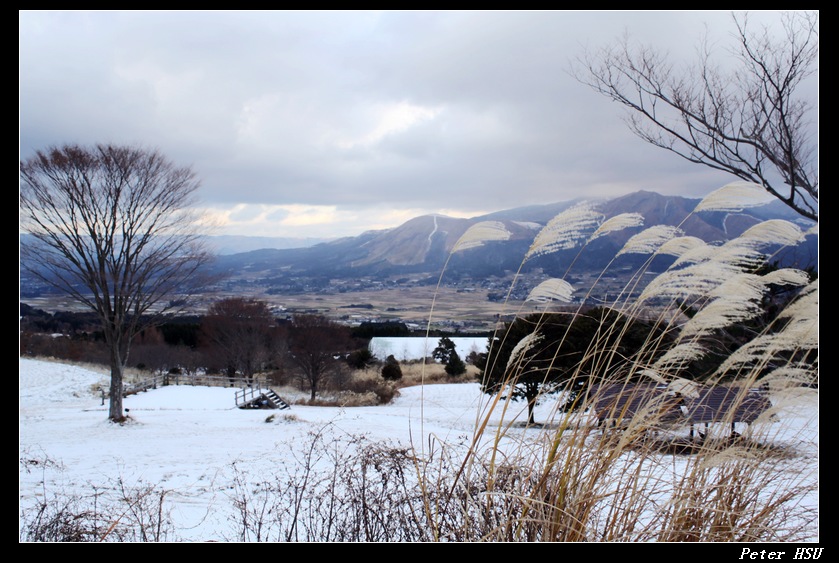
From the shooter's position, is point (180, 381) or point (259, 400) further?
point (180, 381)

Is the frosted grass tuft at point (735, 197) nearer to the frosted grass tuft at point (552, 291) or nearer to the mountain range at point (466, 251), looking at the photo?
the mountain range at point (466, 251)

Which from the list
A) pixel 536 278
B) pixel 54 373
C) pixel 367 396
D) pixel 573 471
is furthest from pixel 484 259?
pixel 54 373

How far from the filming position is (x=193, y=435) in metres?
5.34

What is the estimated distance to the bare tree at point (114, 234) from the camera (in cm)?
585

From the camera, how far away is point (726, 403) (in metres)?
1.82

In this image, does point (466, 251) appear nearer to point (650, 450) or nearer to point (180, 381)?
point (650, 450)

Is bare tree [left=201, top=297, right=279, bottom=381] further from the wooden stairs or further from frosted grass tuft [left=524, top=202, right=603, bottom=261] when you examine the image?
frosted grass tuft [left=524, top=202, right=603, bottom=261]

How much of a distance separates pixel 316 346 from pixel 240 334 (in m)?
1.54

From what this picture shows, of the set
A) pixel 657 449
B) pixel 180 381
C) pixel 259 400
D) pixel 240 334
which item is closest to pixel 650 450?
Result: pixel 657 449

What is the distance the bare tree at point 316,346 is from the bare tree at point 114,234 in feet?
10.7
